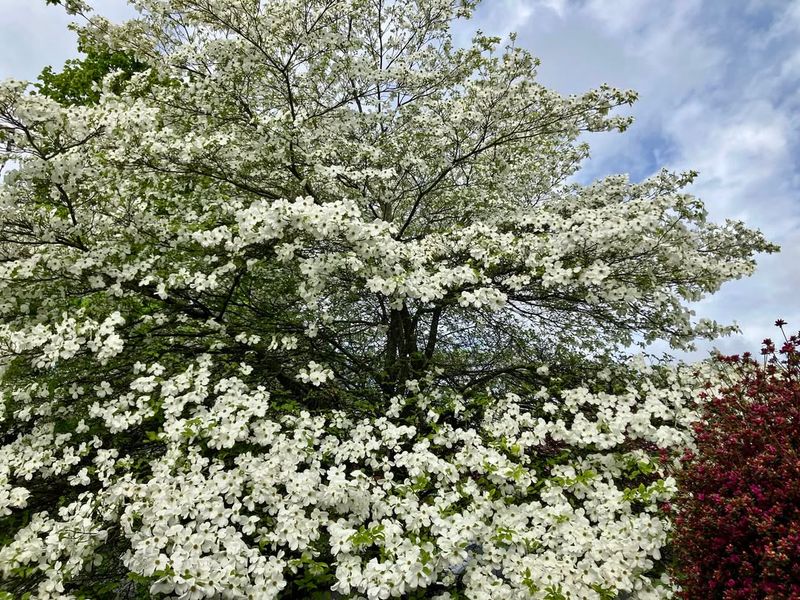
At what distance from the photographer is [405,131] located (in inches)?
349

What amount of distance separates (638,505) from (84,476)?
18.9 ft

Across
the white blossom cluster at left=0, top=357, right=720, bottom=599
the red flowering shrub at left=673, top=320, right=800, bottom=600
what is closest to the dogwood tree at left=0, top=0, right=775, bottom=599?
the white blossom cluster at left=0, top=357, right=720, bottom=599

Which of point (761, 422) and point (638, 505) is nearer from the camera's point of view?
point (761, 422)

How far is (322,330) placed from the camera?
7.60m

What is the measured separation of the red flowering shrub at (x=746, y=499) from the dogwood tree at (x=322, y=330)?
0.37 metres

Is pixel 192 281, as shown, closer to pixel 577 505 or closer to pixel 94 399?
pixel 94 399

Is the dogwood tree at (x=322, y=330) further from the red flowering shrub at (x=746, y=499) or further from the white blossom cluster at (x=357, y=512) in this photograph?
the red flowering shrub at (x=746, y=499)

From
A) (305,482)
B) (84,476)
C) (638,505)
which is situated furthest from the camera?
(638,505)

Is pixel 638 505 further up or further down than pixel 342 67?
further down

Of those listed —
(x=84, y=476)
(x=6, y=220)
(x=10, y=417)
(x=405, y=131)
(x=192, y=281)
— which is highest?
(x=405, y=131)

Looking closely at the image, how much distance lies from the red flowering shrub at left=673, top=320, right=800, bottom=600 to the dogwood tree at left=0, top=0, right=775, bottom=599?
1.23ft

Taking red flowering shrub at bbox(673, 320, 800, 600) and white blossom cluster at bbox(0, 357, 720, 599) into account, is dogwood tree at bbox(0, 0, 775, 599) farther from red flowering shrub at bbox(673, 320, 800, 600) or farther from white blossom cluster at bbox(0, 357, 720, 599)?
red flowering shrub at bbox(673, 320, 800, 600)

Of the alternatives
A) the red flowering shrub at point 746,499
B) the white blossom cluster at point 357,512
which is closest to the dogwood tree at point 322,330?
the white blossom cluster at point 357,512

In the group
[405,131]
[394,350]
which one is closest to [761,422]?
[394,350]
